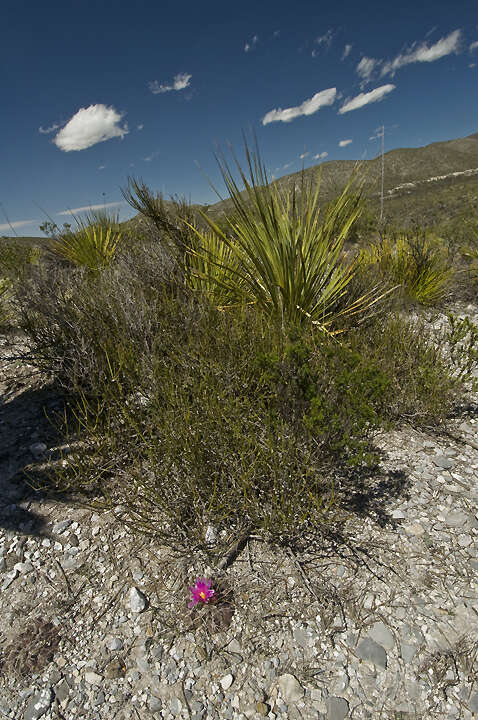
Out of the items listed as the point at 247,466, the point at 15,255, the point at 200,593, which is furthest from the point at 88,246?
the point at 200,593

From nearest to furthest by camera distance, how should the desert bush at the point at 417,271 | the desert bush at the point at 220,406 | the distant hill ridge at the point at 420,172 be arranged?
1. the desert bush at the point at 220,406
2. the desert bush at the point at 417,271
3. the distant hill ridge at the point at 420,172

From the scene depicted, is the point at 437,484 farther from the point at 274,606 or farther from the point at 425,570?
the point at 274,606

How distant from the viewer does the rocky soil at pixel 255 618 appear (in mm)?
1430

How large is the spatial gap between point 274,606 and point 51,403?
244cm

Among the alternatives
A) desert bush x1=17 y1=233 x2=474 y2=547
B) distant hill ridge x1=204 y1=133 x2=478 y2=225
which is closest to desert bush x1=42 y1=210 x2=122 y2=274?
desert bush x1=17 y1=233 x2=474 y2=547

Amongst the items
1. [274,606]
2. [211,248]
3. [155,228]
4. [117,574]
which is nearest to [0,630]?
[117,574]

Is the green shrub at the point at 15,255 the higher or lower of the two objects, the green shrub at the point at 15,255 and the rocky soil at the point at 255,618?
the higher

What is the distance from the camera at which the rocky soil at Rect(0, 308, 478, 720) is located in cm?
143

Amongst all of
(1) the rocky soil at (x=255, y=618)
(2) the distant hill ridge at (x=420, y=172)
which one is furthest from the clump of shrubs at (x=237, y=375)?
(2) the distant hill ridge at (x=420, y=172)

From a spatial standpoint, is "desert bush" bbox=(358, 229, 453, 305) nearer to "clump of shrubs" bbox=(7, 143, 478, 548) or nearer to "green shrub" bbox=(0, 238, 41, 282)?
"clump of shrubs" bbox=(7, 143, 478, 548)

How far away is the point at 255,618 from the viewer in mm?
1689

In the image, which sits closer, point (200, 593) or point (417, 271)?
point (200, 593)

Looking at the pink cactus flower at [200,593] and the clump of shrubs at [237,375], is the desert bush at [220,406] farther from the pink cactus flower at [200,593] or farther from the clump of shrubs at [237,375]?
the pink cactus flower at [200,593]

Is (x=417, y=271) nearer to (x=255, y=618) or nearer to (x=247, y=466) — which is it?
(x=247, y=466)
